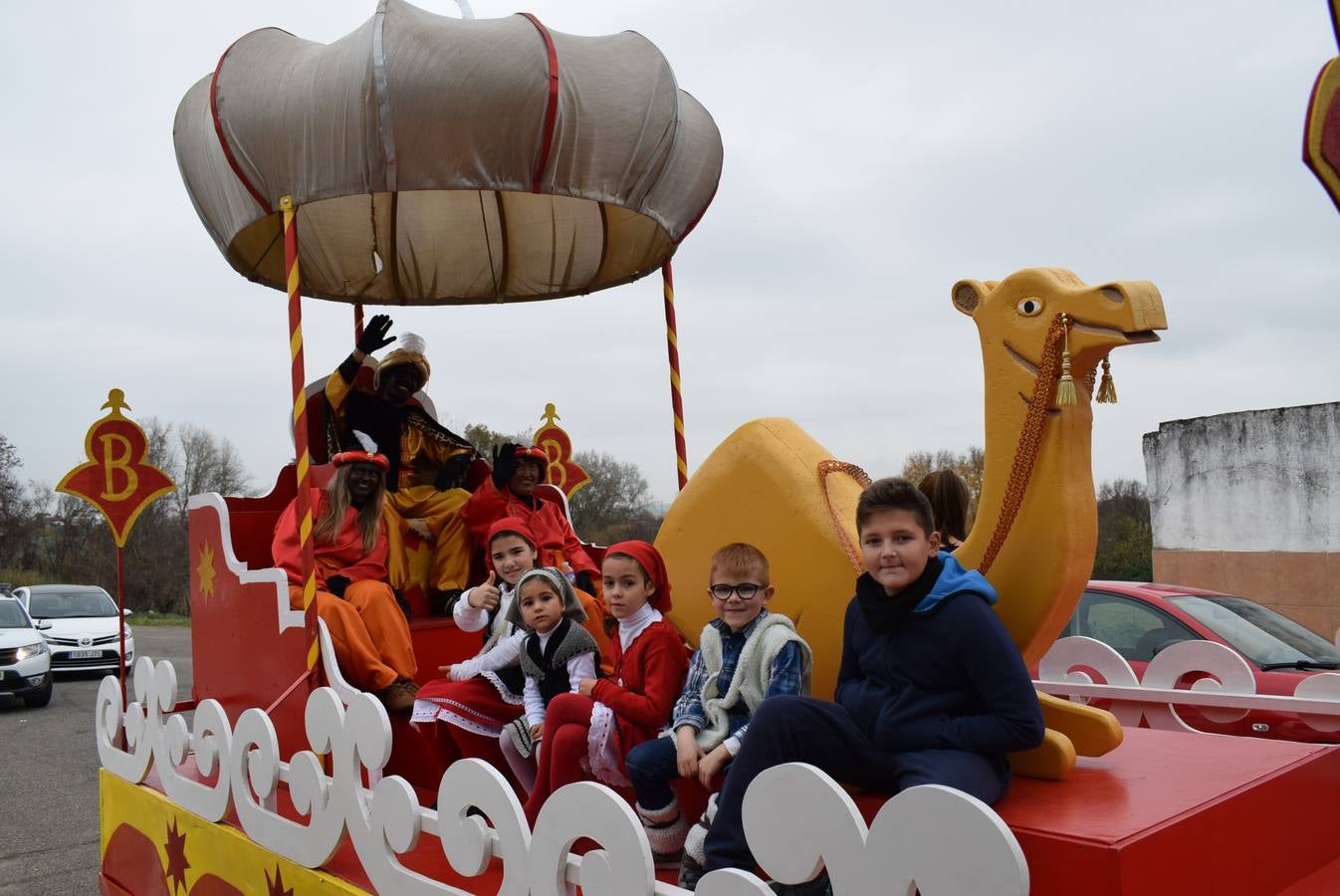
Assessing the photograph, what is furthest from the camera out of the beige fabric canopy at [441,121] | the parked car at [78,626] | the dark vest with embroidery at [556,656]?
the parked car at [78,626]

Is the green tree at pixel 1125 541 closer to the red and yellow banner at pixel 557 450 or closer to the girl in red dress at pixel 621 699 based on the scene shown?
the red and yellow banner at pixel 557 450

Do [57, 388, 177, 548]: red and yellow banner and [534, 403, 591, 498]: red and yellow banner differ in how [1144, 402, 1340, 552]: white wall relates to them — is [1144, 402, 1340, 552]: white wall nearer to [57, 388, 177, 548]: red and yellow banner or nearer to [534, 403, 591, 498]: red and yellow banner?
[534, 403, 591, 498]: red and yellow banner

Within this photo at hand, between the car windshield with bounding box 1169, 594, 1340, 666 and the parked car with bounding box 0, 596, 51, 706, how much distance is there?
1307 cm

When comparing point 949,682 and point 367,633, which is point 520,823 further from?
point 367,633

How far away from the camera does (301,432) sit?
162 inches

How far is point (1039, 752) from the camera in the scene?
2.73 meters

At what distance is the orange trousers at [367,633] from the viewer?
165 inches

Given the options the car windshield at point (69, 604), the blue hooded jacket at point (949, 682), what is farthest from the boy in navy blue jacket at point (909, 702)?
the car windshield at point (69, 604)

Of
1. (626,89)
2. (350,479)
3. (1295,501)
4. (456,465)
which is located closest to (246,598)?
(350,479)

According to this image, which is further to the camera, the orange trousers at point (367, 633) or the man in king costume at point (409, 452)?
the man in king costume at point (409, 452)

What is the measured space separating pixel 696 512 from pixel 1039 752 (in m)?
1.38

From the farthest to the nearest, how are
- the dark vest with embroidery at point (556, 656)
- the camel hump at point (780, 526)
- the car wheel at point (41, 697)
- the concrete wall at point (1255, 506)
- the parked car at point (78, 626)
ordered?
the parked car at point (78, 626) → the car wheel at point (41, 697) → the concrete wall at point (1255, 506) → the dark vest with embroidery at point (556, 656) → the camel hump at point (780, 526)

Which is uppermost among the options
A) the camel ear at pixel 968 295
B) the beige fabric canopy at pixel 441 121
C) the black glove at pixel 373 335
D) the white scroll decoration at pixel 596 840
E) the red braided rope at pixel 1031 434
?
the beige fabric canopy at pixel 441 121

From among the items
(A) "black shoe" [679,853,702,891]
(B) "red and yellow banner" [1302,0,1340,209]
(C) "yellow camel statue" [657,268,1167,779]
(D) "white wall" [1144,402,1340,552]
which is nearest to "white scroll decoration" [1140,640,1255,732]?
(C) "yellow camel statue" [657,268,1167,779]
